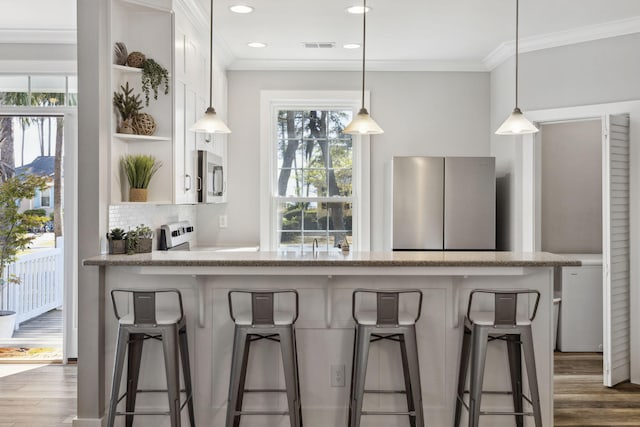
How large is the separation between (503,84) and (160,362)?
3782 millimetres

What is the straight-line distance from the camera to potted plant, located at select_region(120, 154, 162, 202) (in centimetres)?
331

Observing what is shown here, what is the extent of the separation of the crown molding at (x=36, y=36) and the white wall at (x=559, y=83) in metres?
3.72

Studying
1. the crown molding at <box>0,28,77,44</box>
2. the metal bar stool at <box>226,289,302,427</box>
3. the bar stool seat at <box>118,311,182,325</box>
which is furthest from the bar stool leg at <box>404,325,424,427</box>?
the crown molding at <box>0,28,77,44</box>

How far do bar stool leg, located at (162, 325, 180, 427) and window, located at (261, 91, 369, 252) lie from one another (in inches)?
103

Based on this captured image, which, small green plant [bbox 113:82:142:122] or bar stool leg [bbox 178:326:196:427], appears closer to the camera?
bar stool leg [bbox 178:326:196:427]

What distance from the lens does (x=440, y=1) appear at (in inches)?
145

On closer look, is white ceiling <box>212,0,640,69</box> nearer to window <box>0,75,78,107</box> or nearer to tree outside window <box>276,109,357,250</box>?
tree outside window <box>276,109,357,250</box>

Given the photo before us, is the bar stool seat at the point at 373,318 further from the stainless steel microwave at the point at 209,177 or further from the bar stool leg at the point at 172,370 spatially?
the stainless steel microwave at the point at 209,177

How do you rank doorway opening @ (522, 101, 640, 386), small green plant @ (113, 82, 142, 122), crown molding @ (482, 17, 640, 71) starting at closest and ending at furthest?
small green plant @ (113, 82, 142, 122) < doorway opening @ (522, 101, 640, 386) < crown molding @ (482, 17, 640, 71)

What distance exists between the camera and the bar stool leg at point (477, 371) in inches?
106

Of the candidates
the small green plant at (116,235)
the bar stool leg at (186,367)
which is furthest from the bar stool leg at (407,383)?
the small green plant at (116,235)

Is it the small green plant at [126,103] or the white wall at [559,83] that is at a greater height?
the white wall at [559,83]

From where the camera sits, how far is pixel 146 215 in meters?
3.85

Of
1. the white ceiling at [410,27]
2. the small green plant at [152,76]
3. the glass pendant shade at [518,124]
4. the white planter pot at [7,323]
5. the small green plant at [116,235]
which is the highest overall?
the white ceiling at [410,27]
